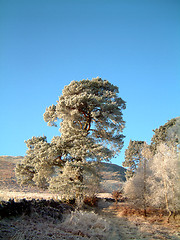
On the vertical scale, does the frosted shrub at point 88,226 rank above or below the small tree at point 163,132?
below

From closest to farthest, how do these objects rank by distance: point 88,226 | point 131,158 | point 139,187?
point 88,226 < point 139,187 < point 131,158

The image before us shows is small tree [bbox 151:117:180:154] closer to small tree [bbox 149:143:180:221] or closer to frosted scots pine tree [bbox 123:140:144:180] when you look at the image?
frosted scots pine tree [bbox 123:140:144:180]

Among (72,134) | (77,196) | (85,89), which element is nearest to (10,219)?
(77,196)

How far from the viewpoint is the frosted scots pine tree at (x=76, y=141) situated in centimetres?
1573

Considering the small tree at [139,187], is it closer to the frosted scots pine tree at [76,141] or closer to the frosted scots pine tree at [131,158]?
the frosted scots pine tree at [76,141]

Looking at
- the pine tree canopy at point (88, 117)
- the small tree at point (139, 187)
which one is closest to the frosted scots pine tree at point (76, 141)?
the pine tree canopy at point (88, 117)

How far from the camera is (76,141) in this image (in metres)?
16.3

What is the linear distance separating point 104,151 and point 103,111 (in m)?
3.95

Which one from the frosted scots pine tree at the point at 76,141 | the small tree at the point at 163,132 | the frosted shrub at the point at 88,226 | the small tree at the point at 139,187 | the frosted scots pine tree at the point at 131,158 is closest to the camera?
the frosted shrub at the point at 88,226

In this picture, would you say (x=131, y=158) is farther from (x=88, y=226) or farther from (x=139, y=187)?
(x=88, y=226)

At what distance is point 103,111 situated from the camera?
17594 millimetres

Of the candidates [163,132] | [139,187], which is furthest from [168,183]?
[163,132]

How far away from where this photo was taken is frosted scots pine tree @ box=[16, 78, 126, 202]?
1573 centimetres

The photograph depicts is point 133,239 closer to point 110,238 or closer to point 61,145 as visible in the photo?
point 110,238
